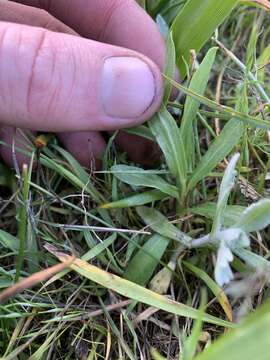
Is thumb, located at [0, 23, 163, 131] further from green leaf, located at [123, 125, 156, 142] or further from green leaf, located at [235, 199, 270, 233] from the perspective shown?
green leaf, located at [235, 199, 270, 233]

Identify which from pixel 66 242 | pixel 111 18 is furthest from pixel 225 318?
pixel 111 18

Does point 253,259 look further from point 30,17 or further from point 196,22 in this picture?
point 30,17

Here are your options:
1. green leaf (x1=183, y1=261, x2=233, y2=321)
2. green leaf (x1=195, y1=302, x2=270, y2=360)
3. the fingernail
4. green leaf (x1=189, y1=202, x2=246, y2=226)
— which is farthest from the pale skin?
green leaf (x1=195, y1=302, x2=270, y2=360)

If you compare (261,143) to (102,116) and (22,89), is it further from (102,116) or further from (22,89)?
(22,89)

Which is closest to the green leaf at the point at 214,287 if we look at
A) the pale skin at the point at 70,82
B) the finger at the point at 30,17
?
the pale skin at the point at 70,82

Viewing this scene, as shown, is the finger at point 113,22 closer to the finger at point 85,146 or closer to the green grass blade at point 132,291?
the finger at point 85,146
